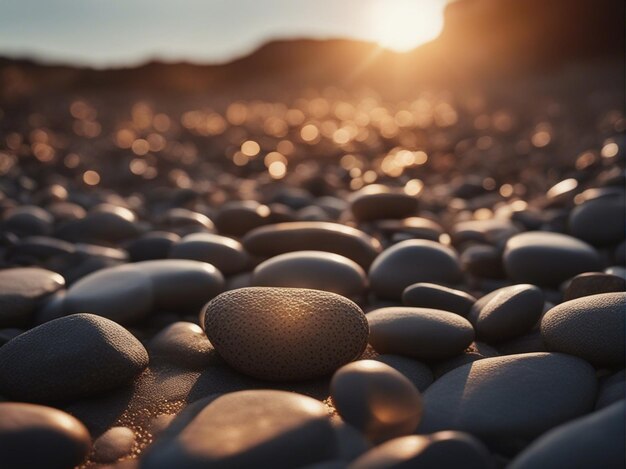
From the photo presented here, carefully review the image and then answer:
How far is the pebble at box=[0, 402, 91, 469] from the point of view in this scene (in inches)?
43.2

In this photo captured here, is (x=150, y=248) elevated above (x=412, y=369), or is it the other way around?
(x=150, y=248)

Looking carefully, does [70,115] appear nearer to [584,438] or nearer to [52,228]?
[52,228]

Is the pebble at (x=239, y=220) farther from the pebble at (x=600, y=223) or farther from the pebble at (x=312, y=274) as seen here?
the pebble at (x=600, y=223)

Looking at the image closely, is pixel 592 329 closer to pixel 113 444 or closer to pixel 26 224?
pixel 113 444

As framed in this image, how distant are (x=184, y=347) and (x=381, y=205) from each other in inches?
62.3

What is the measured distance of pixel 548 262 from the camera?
2.15m

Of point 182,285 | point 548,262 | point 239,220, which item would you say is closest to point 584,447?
point 548,262

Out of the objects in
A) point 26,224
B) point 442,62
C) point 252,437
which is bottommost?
point 252,437

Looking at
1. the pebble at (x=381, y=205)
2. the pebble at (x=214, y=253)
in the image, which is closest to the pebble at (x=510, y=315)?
the pebble at (x=214, y=253)

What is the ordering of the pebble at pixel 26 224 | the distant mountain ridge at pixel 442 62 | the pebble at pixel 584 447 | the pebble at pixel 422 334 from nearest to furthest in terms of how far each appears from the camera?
1. the pebble at pixel 584 447
2. the pebble at pixel 422 334
3. the pebble at pixel 26 224
4. the distant mountain ridge at pixel 442 62

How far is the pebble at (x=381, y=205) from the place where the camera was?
2945 mm

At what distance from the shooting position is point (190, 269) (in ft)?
6.82

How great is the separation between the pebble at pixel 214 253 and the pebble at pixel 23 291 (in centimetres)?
48

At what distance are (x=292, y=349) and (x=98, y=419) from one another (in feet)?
1.63
